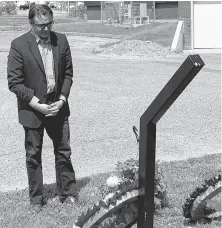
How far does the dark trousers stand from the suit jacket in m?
0.09

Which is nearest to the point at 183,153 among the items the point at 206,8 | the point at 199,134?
the point at 199,134

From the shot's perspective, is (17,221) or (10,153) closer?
(17,221)

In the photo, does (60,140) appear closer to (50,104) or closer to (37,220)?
(50,104)

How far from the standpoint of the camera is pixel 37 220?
490cm

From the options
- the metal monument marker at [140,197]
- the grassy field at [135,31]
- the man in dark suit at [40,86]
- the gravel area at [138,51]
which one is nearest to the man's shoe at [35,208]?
the man in dark suit at [40,86]

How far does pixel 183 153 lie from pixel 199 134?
1.12m

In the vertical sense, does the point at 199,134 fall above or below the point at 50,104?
below

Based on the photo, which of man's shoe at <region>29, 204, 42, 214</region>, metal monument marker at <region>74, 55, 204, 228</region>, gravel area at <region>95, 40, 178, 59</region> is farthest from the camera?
gravel area at <region>95, 40, 178, 59</region>

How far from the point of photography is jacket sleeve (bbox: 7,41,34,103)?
195 inches

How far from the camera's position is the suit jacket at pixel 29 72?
16.3 ft

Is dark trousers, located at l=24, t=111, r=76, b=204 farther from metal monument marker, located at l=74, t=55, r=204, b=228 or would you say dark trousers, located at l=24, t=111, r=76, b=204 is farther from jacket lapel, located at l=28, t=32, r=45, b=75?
metal monument marker, located at l=74, t=55, r=204, b=228

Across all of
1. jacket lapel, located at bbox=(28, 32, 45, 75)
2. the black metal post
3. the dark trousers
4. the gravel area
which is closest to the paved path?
the dark trousers

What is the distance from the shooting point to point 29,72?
16.4ft

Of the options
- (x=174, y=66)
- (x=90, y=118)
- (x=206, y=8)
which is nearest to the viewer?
(x=90, y=118)
